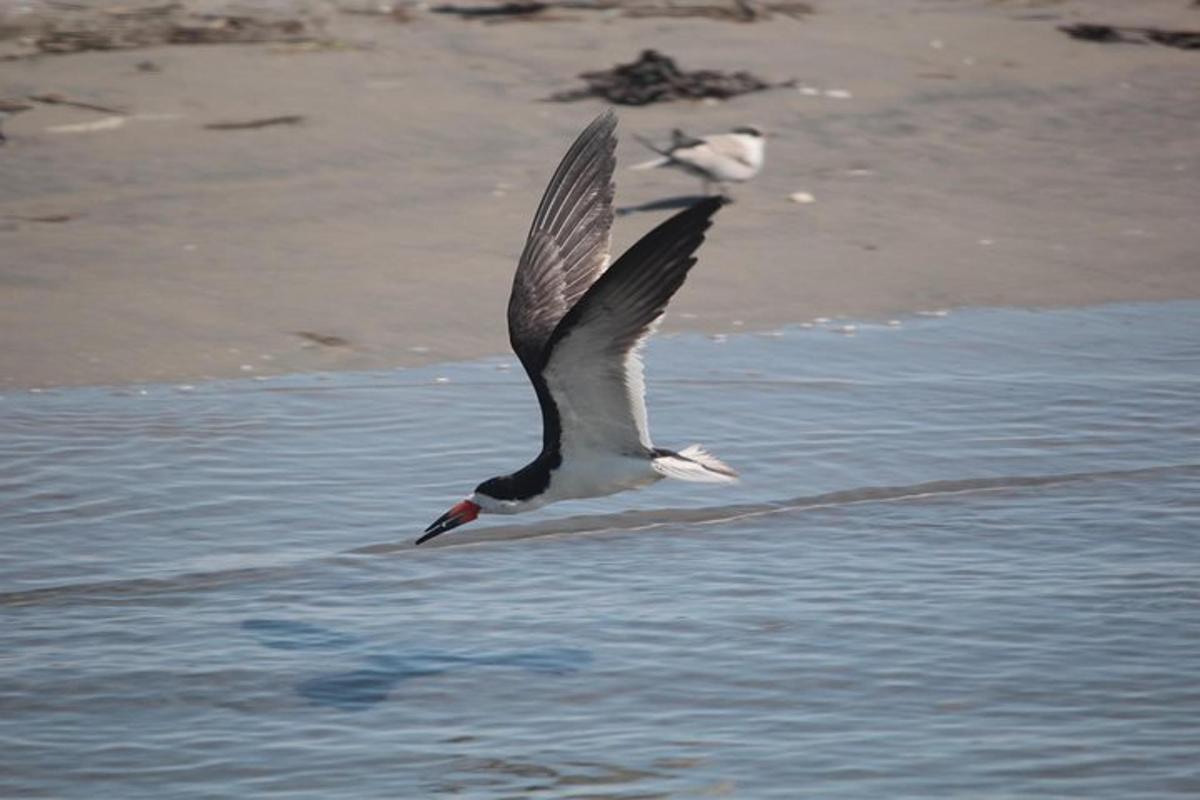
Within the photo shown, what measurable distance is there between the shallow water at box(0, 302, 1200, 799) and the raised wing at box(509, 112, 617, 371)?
860 millimetres

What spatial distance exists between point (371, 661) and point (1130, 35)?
809 cm

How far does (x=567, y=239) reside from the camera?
6.45 metres

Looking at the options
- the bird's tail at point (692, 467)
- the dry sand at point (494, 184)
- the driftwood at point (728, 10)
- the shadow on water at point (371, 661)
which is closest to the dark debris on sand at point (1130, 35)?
the dry sand at point (494, 184)

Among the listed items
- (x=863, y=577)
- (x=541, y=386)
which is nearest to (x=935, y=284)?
(x=863, y=577)

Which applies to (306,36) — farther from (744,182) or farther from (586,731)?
(586,731)

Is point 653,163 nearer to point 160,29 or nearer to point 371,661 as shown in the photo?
point 160,29

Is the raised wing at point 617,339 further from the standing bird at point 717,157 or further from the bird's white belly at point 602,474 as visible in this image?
the standing bird at point 717,157

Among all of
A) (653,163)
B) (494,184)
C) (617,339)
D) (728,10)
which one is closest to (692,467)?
(617,339)

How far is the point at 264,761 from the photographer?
5277 millimetres

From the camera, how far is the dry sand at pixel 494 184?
8.48m

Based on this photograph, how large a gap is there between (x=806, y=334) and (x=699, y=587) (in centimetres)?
233

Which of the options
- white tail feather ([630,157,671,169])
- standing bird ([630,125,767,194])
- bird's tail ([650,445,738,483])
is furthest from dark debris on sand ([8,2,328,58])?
bird's tail ([650,445,738,483])

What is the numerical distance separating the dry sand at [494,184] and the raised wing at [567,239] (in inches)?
71.3

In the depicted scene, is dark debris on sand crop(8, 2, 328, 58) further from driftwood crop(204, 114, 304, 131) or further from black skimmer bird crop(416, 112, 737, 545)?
black skimmer bird crop(416, 112, 737, 545)
